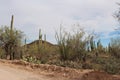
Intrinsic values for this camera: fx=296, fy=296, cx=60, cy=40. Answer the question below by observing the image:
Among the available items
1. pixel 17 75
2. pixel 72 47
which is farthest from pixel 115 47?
pixel 17 75

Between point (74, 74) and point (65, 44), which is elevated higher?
point (65, 44)

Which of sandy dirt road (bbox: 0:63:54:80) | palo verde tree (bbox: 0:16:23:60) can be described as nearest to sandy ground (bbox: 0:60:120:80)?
sandy dirt road (bbox: 0:63:54:80)

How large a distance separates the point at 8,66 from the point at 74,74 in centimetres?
453

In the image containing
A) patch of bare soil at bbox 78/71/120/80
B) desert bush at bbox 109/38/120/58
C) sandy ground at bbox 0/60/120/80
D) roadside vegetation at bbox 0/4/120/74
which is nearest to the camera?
patch of bare soil at bbox 78/71/120/80

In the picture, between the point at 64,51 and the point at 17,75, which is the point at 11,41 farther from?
the point at 17,75

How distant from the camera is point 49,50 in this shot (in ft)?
99.7

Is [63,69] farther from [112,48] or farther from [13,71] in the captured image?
[112,48]

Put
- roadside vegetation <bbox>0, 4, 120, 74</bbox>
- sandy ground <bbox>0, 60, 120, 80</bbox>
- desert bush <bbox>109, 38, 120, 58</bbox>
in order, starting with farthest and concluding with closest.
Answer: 1. desert bush <bbox>109, 38, 120, 58</bbox>
2. roadside vegetation <bbox>0, 4, 120, 74</bbox>
3. sandy ground <bbox>0, 60, 120, 80</bbox>

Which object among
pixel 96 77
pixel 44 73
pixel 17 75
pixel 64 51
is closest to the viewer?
pixel 96 77

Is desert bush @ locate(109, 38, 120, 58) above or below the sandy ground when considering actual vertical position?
above

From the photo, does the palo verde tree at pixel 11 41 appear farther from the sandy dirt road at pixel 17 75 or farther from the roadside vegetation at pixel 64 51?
the sandy dirt road at pixel 17 75

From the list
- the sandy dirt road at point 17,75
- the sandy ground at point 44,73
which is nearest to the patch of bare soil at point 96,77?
the sandy ground at point 44,73

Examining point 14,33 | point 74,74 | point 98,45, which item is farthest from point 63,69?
point 98,45

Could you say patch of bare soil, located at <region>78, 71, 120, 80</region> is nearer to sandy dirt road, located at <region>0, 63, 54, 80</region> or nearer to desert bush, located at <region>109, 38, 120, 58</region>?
sandy dirt road, located at <region>0, 63, 54, 80</region>
